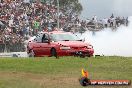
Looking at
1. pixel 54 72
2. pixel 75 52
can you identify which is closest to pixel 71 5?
pixel 75 52

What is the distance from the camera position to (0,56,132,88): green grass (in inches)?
460

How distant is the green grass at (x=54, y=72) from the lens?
11.7m

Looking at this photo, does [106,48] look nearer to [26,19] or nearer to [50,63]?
[26,19]

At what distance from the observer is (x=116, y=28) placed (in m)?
42.7

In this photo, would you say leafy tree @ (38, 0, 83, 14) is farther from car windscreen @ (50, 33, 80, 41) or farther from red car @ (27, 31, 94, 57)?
car windscreen @ (50, 33, 80, 41)

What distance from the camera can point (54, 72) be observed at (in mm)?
13641

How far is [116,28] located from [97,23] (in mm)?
4432

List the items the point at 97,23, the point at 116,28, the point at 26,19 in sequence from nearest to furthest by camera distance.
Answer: the point at 26,19
the point at 116,28
the point at 97,23

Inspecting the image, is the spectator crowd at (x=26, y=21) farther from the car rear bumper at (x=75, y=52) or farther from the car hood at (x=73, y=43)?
the car rear bumper at (x=75, y=52)

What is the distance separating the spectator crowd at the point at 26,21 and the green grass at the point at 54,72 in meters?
18.7

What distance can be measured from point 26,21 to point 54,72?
87.3 ft

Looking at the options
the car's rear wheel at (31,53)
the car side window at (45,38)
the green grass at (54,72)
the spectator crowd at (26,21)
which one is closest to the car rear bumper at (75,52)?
the car side window at (45,38)

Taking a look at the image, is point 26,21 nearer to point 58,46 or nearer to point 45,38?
point 45,38

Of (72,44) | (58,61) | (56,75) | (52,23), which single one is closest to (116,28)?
(52,23)
